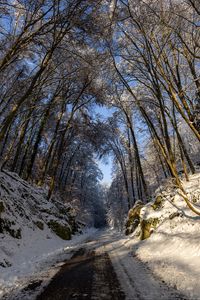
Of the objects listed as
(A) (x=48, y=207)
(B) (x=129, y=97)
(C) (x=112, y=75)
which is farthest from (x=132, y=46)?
(A) (x=48, y=207)

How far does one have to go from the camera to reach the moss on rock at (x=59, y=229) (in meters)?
17.1

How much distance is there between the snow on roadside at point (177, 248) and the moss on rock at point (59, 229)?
648cm

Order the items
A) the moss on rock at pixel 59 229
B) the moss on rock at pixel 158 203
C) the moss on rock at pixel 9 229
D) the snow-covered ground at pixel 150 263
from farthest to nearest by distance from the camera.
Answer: the moss on rock at pixel 59 229, the moss on rock at pixel 158 203, the moss on rock at pixel 9 229, the snow-covered ground at pixel 150 263

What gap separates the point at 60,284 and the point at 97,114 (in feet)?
55.3

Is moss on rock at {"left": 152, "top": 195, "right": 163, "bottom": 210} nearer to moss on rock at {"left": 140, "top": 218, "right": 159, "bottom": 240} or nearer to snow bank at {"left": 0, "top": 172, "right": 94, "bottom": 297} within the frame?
moss on rock at {"left": 140, "top": 218, "right": 159, "bottom": 240}

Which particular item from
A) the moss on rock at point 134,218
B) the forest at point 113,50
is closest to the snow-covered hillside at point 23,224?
the forest at point 113,50

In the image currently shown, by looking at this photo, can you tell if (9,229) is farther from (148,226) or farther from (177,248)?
(148,226)

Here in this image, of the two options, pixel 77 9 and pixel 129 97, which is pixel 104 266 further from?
pixel 129 97

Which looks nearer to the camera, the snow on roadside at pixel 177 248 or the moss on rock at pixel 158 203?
the snow on roadside at pixel 177 248

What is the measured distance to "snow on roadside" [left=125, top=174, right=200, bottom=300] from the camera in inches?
214

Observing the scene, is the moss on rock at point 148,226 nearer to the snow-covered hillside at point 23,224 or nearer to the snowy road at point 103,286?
the snow-covered hillside at point 23,224

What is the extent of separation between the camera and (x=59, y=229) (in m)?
17.6

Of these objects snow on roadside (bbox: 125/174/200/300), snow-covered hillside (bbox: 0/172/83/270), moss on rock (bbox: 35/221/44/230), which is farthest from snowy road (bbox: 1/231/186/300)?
moss on rock (bbox: 35/221/44/230)

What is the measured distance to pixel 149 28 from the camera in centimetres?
988
